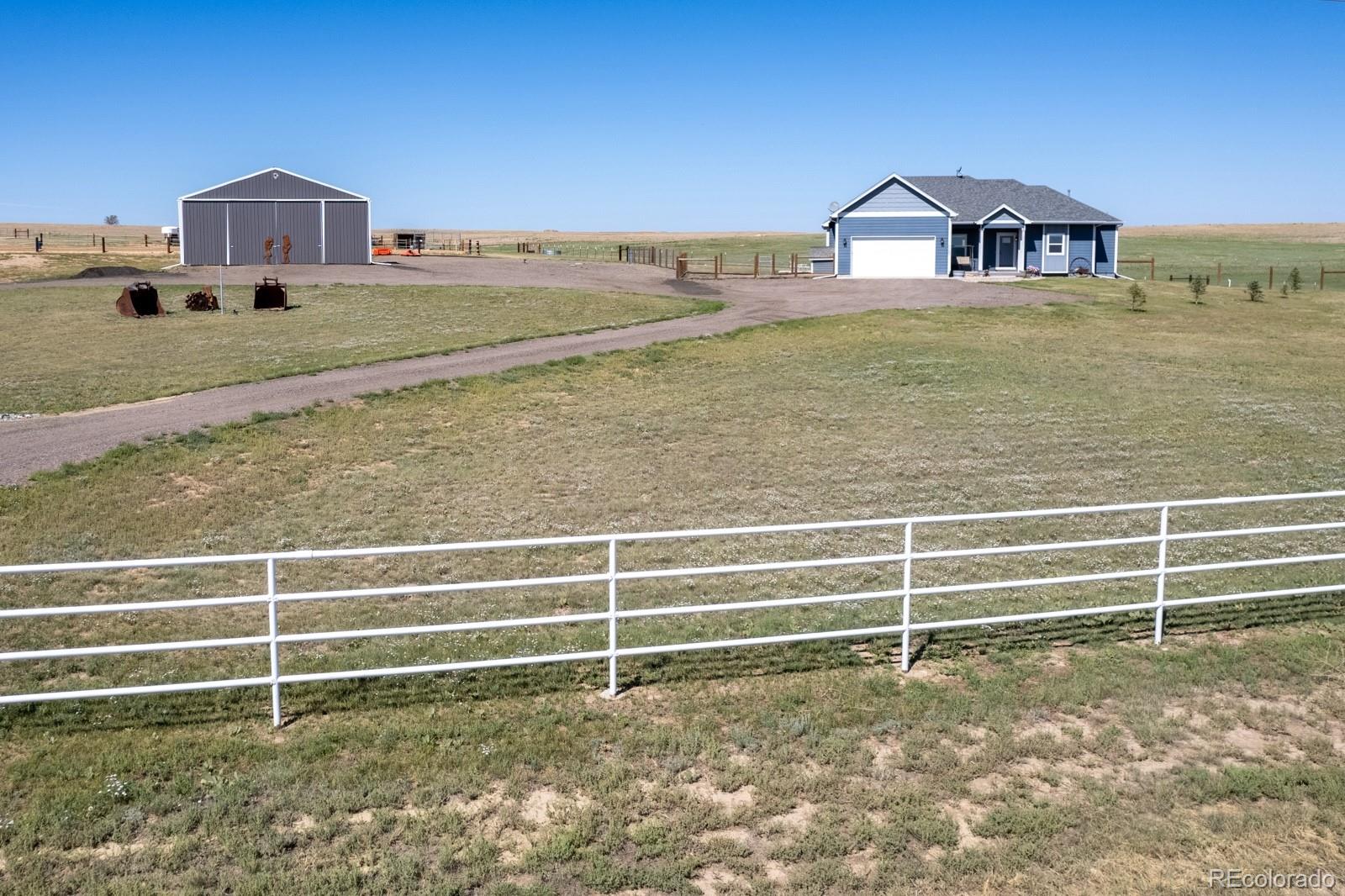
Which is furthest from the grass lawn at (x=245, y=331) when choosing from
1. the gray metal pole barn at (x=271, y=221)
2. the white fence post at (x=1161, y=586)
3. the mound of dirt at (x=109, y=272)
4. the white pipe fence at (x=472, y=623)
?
the white fence post at (x=1161, y=586)

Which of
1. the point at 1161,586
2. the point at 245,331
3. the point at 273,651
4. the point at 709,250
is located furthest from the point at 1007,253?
the point at 709,250

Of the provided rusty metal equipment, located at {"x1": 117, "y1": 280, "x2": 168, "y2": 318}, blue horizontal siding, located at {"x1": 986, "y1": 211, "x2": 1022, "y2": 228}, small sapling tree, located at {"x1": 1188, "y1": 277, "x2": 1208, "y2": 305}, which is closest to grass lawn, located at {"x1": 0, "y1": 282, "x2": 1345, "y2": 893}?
rusty metal equipment, located at {"x1": 117, "y1": 280, "x2": 168, "y2": 318}

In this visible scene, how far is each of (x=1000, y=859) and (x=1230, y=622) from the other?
569cm

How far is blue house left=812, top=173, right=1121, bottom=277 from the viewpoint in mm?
54031

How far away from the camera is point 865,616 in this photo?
1170 centimetres

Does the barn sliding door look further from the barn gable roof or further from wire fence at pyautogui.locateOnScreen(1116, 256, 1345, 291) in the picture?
wire fence at pyautogui.locateOnScreen(1116, 256, 1345, 291)

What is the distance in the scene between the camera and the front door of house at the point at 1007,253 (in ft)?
186

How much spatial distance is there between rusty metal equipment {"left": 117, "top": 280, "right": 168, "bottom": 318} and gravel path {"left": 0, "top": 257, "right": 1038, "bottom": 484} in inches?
414

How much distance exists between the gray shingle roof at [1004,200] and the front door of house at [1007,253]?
146 cm

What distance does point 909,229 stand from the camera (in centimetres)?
5409

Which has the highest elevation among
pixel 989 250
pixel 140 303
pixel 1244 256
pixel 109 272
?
pixel 1244 256

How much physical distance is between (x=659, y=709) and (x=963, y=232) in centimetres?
5087

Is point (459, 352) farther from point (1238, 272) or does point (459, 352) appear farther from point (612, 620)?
point (1238, 272)

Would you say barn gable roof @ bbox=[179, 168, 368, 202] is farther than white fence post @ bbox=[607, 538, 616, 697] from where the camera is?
Yes
